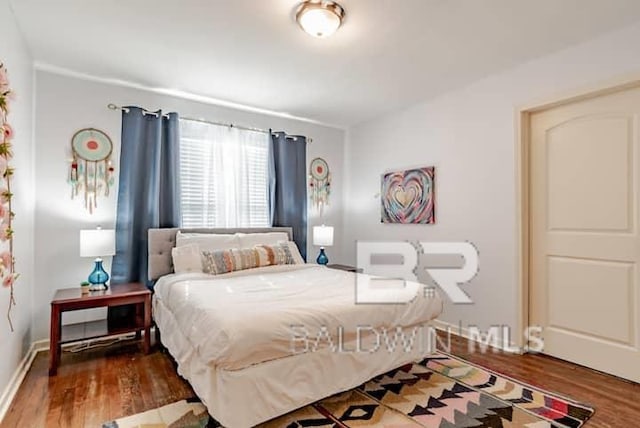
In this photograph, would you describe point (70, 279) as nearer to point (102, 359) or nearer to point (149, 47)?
point (102, 359)

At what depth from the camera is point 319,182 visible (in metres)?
4.70

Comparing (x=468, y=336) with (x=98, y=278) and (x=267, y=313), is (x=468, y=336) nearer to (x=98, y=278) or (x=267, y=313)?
(x=267, y=313)

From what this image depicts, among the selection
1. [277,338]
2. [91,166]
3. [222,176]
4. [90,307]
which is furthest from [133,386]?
[222,176]

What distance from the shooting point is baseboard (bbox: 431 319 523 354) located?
9.79 ft

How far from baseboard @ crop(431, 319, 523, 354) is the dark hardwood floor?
0.11 meters

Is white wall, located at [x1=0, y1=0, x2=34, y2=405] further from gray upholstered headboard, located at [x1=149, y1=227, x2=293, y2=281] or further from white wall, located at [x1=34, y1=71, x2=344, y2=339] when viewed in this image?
gray upholstered headboard, located at [x1=149, y1=227, x2=293, y2=281]

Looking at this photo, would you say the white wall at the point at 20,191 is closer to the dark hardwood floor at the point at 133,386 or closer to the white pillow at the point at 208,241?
the dark hardwood floor at the point at 133,386

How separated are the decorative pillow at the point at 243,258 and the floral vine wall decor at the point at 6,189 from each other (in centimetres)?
A: 129

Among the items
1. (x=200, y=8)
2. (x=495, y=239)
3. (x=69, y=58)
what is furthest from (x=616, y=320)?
(x=69, y=58)

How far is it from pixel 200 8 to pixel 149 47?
729mm

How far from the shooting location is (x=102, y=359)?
280 cm

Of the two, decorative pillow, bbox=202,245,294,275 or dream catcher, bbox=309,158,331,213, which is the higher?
dream catcher, bbox=309,158,331,213

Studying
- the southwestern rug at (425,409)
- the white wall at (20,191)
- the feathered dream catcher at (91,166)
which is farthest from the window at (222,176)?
the southwestern rug at (425,409)

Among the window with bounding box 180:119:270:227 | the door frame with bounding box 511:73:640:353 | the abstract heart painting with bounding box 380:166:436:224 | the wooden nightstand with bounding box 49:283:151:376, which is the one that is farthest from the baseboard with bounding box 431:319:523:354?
the wooden nightstand with bounding box 49:283:151:376
